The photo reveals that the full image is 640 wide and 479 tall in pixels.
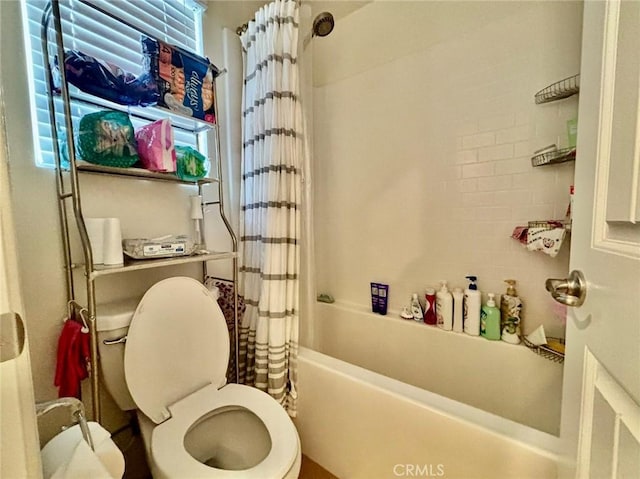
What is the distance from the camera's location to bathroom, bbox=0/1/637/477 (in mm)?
869

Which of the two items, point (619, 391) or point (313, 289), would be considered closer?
point (619, 391)

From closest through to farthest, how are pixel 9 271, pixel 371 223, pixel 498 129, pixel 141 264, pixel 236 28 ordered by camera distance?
pixel 9 271
pixel 141 264
pixel 498 129
pixel 236 28
pixel 371 223

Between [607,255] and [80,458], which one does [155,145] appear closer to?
[80,458]

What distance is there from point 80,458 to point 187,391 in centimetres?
56

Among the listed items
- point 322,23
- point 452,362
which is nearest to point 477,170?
point 452,362

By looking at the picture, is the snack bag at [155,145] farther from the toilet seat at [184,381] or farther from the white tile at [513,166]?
the white tile at [513,166]

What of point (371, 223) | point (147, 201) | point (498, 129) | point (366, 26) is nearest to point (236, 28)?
point (366, 26)

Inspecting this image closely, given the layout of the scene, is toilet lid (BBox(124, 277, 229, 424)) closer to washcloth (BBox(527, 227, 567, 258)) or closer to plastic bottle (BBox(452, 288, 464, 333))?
plastic bottle (BBox(452, 288, 464, 333))

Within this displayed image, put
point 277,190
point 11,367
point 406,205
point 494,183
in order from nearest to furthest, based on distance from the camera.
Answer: point 11,367 → point 277,190 → point 494,183 → point 406,205

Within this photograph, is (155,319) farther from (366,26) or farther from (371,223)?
(366,26)

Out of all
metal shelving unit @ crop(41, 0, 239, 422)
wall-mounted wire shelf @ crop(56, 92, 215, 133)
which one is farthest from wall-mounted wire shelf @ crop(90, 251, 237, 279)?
wall-mounted wire shelf @ crop(56, 92, 215, 133)

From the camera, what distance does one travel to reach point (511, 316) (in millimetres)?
1229

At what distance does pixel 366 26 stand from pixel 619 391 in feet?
6.00

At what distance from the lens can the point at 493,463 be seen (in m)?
0.76
